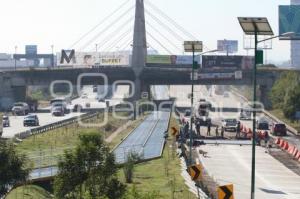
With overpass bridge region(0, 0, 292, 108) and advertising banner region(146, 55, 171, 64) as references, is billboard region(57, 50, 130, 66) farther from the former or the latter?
overpass bridge region(0, 0, 292, 108)

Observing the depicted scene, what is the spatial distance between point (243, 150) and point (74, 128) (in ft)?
79.6

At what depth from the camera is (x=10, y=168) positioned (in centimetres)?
2978

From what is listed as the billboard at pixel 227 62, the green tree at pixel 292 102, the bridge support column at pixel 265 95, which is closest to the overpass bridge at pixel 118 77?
the bridge support column at pixel 265 95

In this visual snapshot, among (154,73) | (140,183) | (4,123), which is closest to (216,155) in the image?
(140,183)

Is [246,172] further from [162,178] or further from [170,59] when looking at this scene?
[170,59]

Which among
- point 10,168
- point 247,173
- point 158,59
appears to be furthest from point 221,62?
point 10,168

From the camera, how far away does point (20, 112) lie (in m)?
109

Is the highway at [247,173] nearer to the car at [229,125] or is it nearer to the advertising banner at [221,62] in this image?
the car at [229,125]

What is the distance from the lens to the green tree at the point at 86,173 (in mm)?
25719

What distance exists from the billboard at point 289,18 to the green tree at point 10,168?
97.8 meters

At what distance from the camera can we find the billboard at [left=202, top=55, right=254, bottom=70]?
13944 cm

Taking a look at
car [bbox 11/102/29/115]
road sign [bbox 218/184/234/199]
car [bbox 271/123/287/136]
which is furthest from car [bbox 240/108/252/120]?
road sign [bbox 218/184/234/199]

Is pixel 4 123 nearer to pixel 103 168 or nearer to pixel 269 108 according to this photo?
pixel 269 108

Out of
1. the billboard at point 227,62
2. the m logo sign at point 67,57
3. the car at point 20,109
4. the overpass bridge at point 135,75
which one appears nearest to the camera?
the car at point 20,109
